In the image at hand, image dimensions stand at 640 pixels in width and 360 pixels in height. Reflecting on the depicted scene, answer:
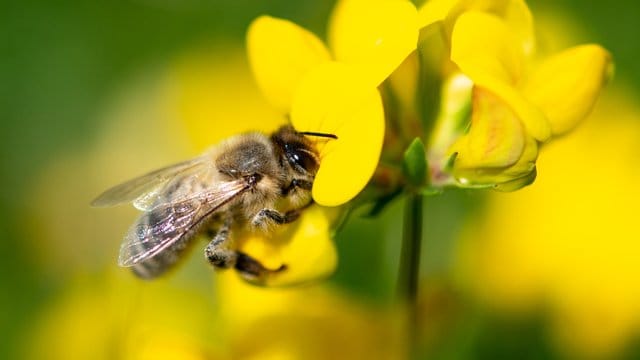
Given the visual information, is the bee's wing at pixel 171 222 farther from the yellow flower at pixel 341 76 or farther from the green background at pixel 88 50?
the green background at pixel 88 50

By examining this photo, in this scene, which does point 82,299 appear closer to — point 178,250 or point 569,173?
point 178,250

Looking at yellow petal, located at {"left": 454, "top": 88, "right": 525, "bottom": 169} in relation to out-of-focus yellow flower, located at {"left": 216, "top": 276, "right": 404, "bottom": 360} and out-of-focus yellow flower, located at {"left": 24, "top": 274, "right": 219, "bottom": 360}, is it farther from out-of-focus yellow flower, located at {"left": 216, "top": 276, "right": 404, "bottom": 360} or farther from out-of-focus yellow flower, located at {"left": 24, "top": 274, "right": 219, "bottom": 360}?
out-of-focus yellow flower, located at {"left": 24, "top": 274, "right": 219, "bottom": 360}

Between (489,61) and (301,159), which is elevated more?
(489,61)

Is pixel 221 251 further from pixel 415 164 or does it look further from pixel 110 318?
pixel 110 318

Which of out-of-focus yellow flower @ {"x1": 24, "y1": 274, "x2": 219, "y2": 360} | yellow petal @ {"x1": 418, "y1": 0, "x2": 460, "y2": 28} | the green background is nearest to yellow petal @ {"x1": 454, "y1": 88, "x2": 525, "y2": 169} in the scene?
yellow petal @ {"x1": 418, "y1": 0, "x2": 460, "y2": 28}

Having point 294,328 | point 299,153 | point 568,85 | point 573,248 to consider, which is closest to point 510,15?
point 568,85

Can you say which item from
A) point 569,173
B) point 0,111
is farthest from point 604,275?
point 0,111


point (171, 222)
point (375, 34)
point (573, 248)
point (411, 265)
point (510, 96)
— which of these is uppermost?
point (375, 34)
